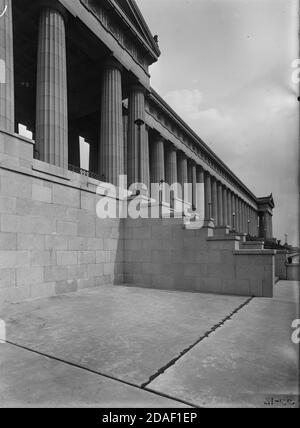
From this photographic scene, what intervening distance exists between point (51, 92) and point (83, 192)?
16.1 ft

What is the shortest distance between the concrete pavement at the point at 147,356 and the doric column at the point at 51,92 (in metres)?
7.20

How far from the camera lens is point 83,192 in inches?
452

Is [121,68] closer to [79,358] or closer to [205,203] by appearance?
[79,358]

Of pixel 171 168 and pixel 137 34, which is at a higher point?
pixel 137 34

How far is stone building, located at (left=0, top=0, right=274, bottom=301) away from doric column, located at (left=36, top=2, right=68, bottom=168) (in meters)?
0.04

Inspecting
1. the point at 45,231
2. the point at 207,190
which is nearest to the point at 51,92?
the point at 45,231

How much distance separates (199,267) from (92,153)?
20.6 meters

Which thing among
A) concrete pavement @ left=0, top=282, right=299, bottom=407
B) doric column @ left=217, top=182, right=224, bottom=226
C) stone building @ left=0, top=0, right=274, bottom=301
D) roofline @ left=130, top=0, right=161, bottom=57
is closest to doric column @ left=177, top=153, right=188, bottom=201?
stone building @ left=0, top=0, right=274, bottom=301

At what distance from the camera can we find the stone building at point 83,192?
893cm

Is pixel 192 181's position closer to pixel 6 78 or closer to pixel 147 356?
pixel 6 78

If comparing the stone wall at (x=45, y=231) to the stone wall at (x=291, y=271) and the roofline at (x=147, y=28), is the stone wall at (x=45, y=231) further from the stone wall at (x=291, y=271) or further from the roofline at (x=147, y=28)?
the roofline at (x=147, y=28)

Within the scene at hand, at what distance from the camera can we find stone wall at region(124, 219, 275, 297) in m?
9.77

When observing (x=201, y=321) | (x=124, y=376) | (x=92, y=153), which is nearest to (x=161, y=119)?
(x=92, y=153)

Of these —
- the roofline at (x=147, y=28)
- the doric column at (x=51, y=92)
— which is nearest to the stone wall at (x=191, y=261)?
the doric column at (x=51, y=92)
